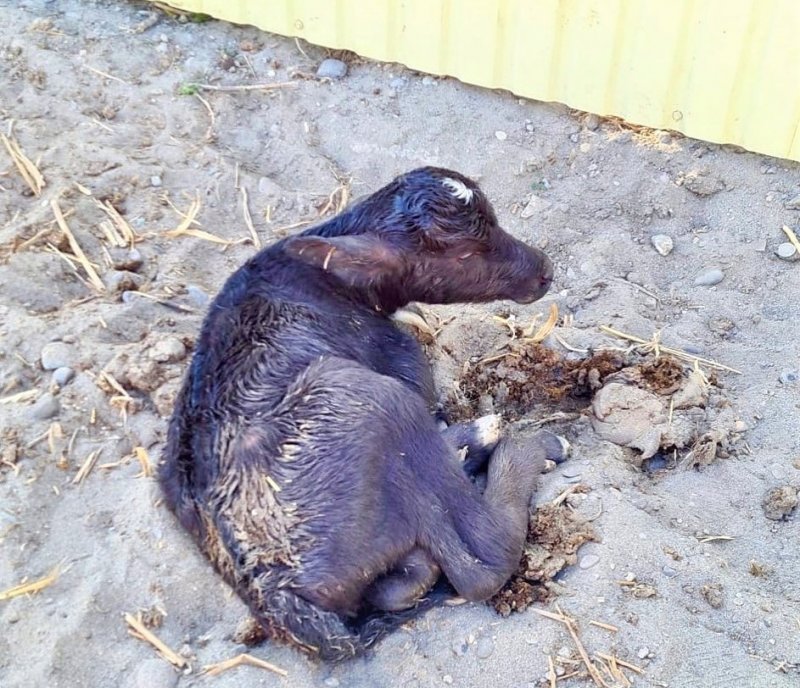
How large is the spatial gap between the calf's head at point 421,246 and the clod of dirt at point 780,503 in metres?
1.68

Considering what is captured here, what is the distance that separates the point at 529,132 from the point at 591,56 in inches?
25.2

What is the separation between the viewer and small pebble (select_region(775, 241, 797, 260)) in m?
6.11

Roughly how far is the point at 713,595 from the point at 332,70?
15.6 ft

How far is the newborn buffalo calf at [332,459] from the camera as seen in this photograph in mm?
4098

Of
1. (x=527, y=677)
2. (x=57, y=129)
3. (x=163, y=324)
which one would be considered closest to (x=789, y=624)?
(x=527, y=677)

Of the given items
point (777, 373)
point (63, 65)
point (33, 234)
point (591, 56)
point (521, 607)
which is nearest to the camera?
point (521, 607)

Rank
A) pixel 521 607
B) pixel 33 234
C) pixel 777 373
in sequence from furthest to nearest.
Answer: pixel 33 234 → pixel 777 373 → pixel 521 607

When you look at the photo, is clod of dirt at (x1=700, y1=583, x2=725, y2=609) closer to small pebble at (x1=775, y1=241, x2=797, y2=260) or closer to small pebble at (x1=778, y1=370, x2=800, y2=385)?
small pebble at (x1=778, y1=370, x2=800, y2=385)

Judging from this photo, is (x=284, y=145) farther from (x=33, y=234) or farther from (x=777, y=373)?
(x=777, y=373)

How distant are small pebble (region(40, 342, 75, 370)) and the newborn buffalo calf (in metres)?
0.91

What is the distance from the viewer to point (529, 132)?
275 inches

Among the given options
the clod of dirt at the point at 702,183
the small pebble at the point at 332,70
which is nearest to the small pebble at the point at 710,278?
the clod of dirt at the point at 702,183

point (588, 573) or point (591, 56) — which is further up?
point (591, 56)

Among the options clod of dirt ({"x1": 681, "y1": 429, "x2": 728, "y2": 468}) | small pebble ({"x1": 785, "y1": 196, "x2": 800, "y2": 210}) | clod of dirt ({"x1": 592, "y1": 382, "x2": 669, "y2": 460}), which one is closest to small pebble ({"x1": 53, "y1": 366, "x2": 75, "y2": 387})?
clod of dirt ({"x1": 592, "y1": 382, "x2": 669, "y2": 460})
